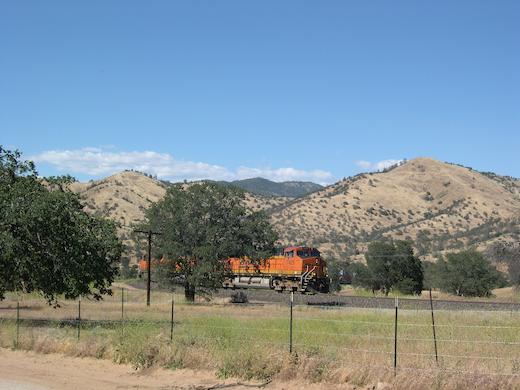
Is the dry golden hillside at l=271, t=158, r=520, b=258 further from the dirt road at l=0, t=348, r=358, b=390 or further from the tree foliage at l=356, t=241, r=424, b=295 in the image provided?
the dirt road at l=0, t=348, r=358, b=390

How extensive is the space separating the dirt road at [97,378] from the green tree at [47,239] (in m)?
8.47

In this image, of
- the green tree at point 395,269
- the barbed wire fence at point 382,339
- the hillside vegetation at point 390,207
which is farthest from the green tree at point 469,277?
the hillside vegetation at point 390,207

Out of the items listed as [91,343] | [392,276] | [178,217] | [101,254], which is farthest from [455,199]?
[91,343]

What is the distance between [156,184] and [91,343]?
136m

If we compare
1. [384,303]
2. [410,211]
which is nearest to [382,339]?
[384,303]

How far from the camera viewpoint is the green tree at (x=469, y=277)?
57.2 meters

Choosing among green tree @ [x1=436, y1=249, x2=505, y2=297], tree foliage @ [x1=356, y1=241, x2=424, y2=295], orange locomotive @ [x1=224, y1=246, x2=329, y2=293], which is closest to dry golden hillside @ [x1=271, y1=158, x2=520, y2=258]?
tree foliage @ [x1=356, y1=241, x2=424, y2=295]

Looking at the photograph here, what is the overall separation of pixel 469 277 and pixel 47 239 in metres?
42.2

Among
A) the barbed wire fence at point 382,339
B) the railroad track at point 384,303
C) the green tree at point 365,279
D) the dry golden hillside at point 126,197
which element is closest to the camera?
the barbed wire fence at point 382,339

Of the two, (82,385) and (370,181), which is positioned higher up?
(370,181)

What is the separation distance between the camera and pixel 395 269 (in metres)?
61.8

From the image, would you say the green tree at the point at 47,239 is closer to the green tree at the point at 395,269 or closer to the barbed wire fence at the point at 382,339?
the barbed wire fence at the point at 382,339

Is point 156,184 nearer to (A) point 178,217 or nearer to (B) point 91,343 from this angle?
(A) point 178,217

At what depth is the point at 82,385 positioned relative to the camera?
14.9m
